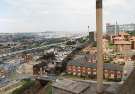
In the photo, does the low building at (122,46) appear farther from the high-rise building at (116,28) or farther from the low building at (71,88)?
the high-rise building at (116,28)

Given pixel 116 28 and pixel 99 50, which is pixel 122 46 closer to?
pixel 99 50

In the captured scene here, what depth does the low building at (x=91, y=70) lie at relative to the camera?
11930mm

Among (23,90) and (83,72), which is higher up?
(83,72)

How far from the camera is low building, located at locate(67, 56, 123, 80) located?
11.9 m

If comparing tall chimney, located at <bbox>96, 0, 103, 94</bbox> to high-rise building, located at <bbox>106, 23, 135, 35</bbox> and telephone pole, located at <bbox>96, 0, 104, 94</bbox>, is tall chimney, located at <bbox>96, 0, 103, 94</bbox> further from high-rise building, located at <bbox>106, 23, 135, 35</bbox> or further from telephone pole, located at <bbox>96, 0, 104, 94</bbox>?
high-rise building, located at <bbox>106, 23, 135, 35</bbox>

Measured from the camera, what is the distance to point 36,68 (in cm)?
1816

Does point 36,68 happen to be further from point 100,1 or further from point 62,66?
point 100,1

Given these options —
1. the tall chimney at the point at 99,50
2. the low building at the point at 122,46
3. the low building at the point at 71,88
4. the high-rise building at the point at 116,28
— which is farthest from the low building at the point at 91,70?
the high-rise building at the point at 116,28

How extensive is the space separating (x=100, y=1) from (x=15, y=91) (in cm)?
920

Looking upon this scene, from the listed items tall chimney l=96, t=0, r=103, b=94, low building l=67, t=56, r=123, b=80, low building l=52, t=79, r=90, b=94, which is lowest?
low building l=67, t=56, r=123, b=80

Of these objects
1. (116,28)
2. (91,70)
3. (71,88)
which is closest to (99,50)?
(71,88)

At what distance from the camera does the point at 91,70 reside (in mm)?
13000

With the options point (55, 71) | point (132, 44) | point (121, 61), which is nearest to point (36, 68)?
point (55, 71)

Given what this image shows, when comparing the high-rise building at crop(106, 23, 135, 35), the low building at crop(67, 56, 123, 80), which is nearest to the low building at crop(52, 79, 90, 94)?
the low building at crop(67, 56, 123, 80)
